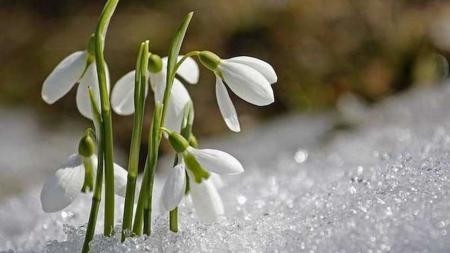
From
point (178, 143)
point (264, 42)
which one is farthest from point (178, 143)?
point (264, 42)

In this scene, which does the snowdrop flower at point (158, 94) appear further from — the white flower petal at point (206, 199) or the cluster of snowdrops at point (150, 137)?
the white flower petal at point (206, 199)

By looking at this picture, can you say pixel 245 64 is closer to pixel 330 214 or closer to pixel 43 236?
pixel 330 214

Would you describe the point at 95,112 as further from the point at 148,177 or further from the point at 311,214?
the point at 311,214

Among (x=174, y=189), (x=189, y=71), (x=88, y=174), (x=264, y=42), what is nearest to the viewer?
(x=174, y=189)

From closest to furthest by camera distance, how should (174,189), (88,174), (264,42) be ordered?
1. (174,189)
2. (88,174)
3. (264,42)

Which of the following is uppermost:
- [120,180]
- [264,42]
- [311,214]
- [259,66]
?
[259,66]

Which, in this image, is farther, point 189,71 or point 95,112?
point 189,71

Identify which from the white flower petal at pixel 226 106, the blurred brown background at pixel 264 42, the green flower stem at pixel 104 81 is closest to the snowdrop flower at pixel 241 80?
the white flower petal at pixel 226 106
